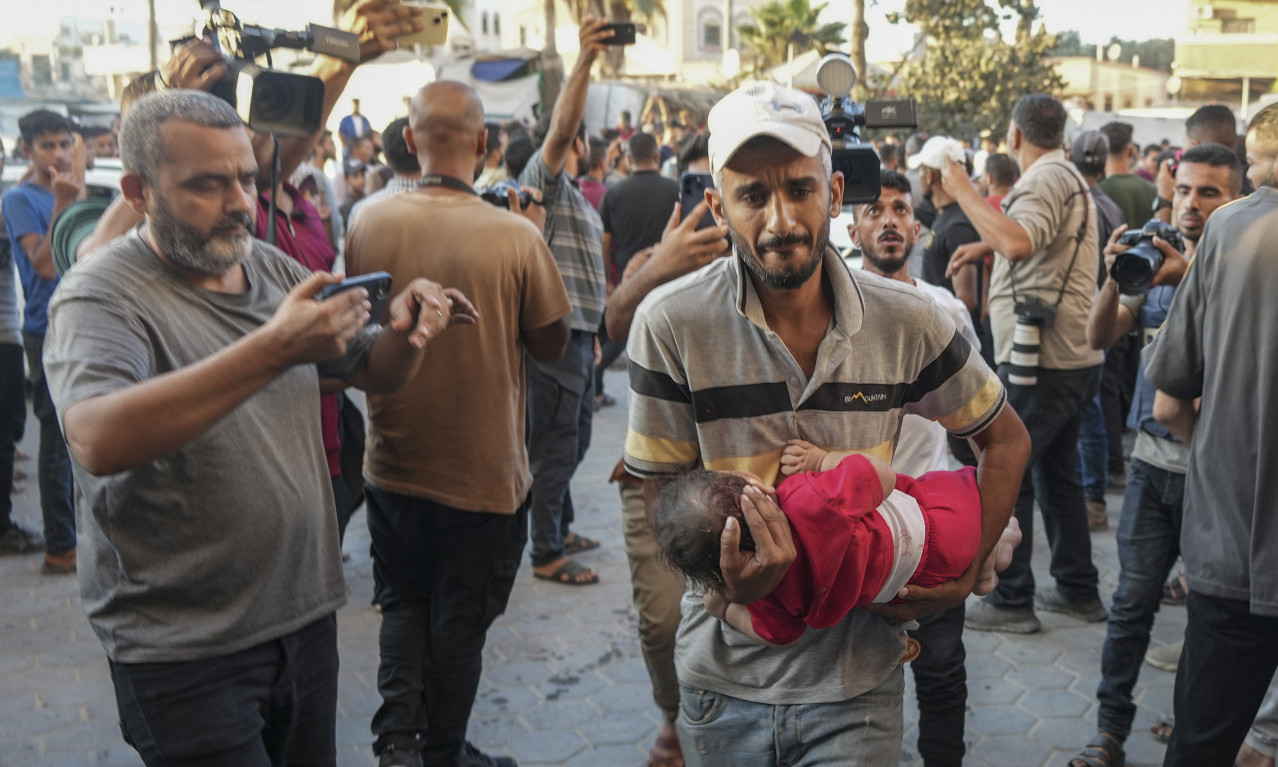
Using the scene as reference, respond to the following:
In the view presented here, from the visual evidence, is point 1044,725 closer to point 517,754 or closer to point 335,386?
point 517,754

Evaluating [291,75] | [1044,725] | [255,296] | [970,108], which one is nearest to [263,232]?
[291,75]

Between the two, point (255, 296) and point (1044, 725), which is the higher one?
point (255, 296)

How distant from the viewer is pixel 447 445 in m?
3.60

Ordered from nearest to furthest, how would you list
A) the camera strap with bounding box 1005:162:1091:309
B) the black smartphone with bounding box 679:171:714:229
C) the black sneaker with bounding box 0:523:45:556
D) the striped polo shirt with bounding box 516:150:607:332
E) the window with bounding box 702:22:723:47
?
the black smartphone with bounding box 679:171:714:229
the camera strap with bounding box 1005:162:1091:309
the striped polo shirt with bounding box 516:150:607:332
the black sneaker with bounding box 0:523:45:556
the window with bounding box 702:22:723:47

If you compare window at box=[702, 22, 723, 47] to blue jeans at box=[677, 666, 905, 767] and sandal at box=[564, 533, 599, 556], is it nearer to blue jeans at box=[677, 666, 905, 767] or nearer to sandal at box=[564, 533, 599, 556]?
sandal at box=[564, 533, 599, 556]

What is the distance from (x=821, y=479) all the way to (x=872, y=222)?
1.95 meters

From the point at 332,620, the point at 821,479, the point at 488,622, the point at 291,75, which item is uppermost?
the point at 291,75

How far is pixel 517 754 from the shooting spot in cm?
406

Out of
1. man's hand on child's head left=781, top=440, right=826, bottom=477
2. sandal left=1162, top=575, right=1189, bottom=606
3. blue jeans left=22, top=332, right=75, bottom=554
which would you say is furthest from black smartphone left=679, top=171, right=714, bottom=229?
blue jeans left=22, top=332, right=75, bottom=554

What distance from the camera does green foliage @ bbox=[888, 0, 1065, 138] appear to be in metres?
19.5

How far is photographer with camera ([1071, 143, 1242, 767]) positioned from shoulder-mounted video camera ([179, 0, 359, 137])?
8.90 feet

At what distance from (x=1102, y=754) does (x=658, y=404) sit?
8.28ft

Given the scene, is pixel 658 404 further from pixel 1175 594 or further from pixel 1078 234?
pixel 1175 594

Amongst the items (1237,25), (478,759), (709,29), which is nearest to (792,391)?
(478,759)
